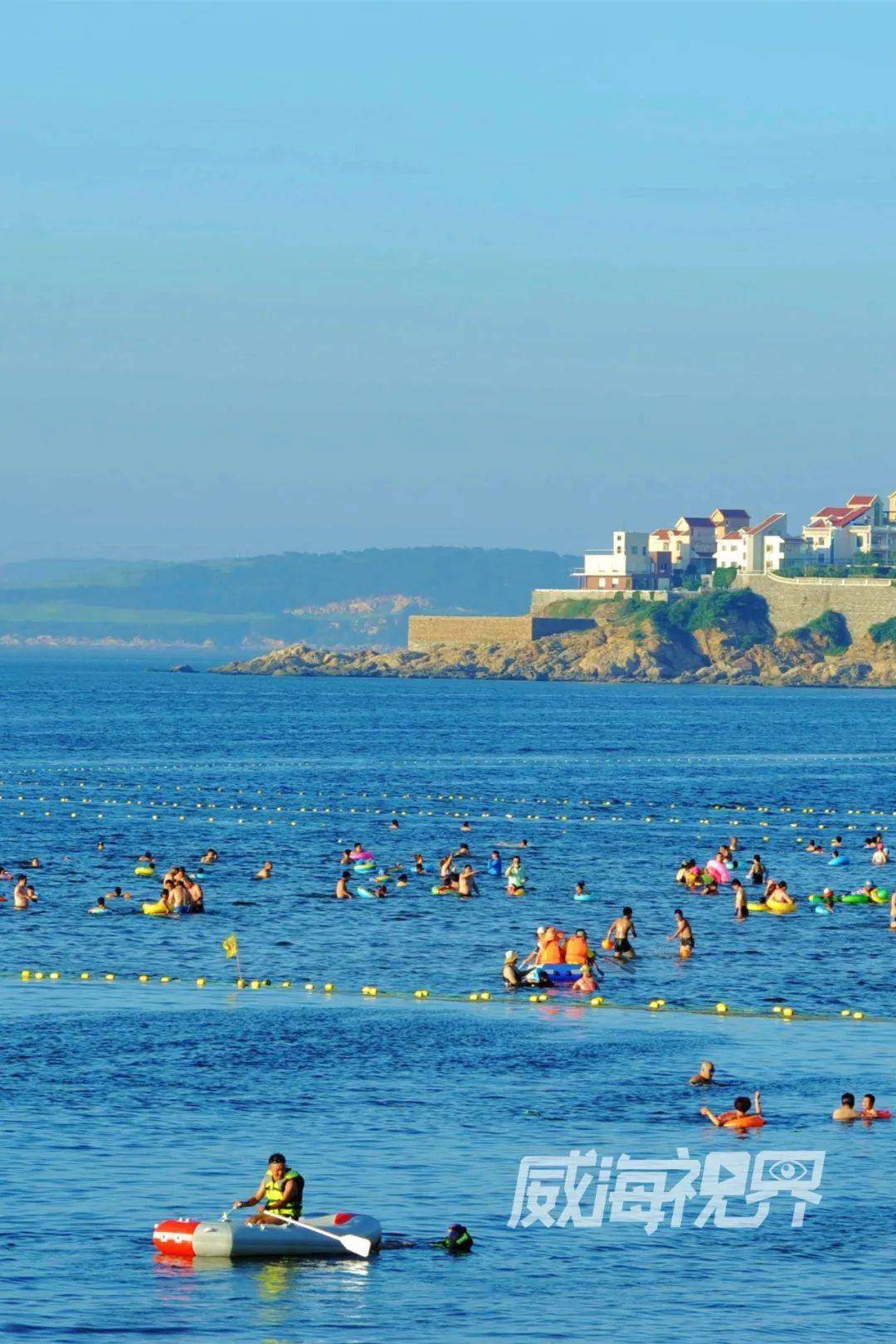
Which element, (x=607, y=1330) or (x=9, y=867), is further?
(x=9, y=867)

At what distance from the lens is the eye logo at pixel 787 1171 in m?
34.8

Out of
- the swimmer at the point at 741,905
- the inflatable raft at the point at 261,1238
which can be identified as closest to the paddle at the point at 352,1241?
the inflatable raft at the point at 261,1238

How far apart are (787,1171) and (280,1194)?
8.91 metres

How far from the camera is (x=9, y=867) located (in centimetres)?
7681

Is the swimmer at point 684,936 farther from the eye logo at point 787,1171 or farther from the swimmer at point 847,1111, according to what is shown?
the eye logo at point 787,1171

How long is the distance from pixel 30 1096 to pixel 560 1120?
9730 millimetres

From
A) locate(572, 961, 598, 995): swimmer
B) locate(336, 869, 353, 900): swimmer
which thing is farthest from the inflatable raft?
locate(336, 869, 353, 900): swimmer

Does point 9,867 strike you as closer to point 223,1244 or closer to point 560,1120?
point 560,1120

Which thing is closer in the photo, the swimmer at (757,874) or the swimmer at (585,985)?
the swimmer at (585,985)

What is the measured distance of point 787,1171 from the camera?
115ft

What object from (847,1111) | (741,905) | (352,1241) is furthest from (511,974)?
(352,1241)

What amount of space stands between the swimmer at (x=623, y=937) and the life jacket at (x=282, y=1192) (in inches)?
1014

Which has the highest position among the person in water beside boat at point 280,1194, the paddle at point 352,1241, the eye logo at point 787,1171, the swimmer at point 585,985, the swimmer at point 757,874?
the swimmer at point 757,874

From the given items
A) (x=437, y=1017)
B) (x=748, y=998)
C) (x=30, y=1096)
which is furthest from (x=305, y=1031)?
(x=748, y=998)
